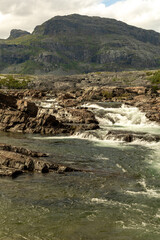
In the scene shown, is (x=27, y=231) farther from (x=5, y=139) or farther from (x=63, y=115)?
(x=63, y=115)

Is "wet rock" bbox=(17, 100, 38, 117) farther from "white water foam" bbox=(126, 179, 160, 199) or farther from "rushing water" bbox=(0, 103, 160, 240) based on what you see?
"white water foam" bbox=(126, 179, 160, 199)

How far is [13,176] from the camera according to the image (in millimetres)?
23656

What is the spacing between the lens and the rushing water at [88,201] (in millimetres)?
15484

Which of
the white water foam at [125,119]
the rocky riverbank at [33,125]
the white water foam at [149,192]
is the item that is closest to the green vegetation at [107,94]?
the rocky riverbank at [33,125]

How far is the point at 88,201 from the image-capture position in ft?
63.4

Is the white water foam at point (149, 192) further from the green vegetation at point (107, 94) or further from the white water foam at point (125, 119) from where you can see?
the green vegetation at point (107, 94)

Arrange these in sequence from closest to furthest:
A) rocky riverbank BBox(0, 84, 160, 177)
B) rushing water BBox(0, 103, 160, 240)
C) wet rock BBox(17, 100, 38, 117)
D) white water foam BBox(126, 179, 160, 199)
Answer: rushing water BBox(0, 103, 160, 240)
white water foam BBox(126, 179, 160, 199)
rocky riverbank BBox(0, 84, 160, 177)
wet rock BBox(17, 100, 38, 117)

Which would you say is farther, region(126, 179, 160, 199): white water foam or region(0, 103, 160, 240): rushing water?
region(126, 179, 160, 199): white water foam

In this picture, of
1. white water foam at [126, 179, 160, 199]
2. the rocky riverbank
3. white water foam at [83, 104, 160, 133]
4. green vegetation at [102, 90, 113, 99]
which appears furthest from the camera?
green vegetation at [102, 90, 113, 99]

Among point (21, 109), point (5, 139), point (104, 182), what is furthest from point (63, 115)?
point (104, 182)

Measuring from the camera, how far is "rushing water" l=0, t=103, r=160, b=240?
15484 mm

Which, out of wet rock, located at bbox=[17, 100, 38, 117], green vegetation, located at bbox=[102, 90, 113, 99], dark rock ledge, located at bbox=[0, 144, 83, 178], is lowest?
dark rock ledge, located at bbox=[0, 144, 83, 178]

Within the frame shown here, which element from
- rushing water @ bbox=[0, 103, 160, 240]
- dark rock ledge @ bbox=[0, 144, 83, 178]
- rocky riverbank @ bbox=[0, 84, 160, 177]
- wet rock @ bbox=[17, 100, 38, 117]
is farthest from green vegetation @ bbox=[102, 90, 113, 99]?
dark rock ledge @ bbox=[0, 144, 83, 178]

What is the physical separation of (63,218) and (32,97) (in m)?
102
